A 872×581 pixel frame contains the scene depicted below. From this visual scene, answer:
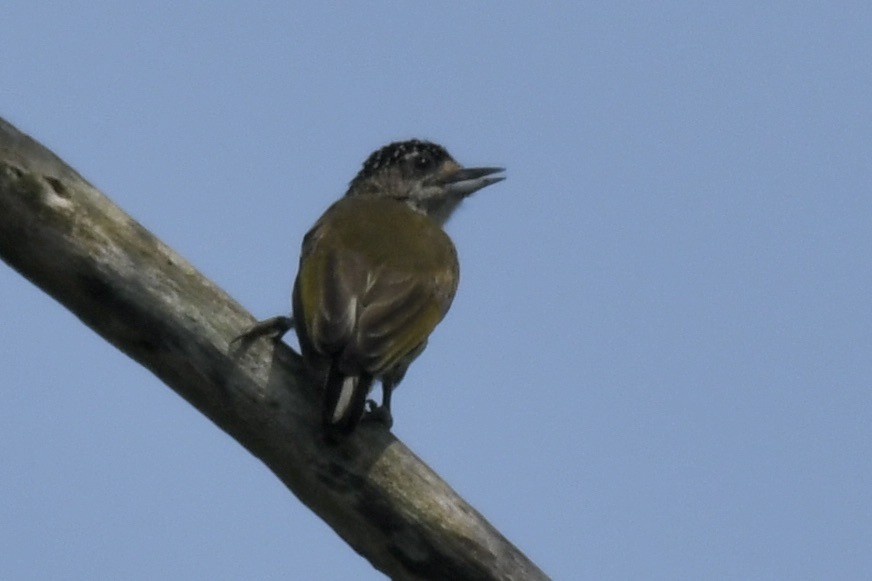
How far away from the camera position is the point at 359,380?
225 inches

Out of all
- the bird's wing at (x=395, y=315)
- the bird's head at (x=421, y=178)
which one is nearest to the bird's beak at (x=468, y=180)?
the bird's head at (x=421, y=178)

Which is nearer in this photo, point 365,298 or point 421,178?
point 365,298

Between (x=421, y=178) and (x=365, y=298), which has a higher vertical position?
(x=421, y=178)

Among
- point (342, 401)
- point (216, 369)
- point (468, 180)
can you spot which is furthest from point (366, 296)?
point (468, 180)

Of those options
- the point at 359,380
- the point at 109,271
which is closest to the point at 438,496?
the point at 359,380

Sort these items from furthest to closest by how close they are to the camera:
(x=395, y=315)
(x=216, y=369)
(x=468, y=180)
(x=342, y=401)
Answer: (x=468, y=180) → (x=395, y=315) → (x=342, y=401) → (x=216, y=369)

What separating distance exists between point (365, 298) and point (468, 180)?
10.3ft

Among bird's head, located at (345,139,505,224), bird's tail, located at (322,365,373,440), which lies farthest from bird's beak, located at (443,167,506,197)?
bird's tail, located at (322,365,373,440)

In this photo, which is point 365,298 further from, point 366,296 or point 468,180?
point 468,180

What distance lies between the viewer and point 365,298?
249 inches

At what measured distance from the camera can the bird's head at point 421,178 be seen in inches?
366

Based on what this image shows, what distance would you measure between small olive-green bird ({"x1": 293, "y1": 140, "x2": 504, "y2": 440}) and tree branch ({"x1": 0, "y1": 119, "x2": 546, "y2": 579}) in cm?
18

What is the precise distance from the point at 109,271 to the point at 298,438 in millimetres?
924

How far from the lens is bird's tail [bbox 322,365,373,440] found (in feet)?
17.6
